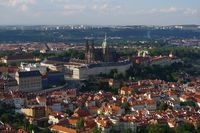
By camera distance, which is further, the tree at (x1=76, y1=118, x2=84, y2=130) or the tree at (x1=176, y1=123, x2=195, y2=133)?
the tree at (x1=76, y1=118, x2=84, y2=130)

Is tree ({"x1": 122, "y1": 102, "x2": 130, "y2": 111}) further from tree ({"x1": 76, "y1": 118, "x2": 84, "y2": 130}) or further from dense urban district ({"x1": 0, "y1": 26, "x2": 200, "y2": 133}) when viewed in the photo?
tree ({"x1": 76, "y1": 118, "x2": 84, "y2": 130})

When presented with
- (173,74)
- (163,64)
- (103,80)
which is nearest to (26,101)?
(103,80)

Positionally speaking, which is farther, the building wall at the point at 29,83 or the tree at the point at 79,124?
the building wall at the point at 29,83

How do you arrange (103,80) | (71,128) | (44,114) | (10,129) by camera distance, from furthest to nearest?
(103,80) → (44,114) → (71,128) → (10,129)

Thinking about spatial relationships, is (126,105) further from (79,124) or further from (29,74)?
(29,74)

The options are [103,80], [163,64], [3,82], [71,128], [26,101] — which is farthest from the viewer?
[163,64]

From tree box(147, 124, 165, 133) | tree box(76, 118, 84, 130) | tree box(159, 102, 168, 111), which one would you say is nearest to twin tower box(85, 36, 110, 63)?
tree box(159, 102, 168, 111)

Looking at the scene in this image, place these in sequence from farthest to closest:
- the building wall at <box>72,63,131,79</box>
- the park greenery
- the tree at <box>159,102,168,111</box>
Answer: the building wall at <box>72,63,131,79</box> → the tree at <box>159,102,168,111</box> → the park greenery

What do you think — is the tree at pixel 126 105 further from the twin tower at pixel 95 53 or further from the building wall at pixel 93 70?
the twin tower at pixel 95 53

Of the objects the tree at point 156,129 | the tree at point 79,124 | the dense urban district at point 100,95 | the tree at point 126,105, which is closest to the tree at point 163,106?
the dense urban district at point 100,95

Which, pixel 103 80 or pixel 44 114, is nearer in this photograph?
pixel 44 114

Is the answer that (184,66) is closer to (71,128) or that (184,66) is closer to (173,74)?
(173,74)
